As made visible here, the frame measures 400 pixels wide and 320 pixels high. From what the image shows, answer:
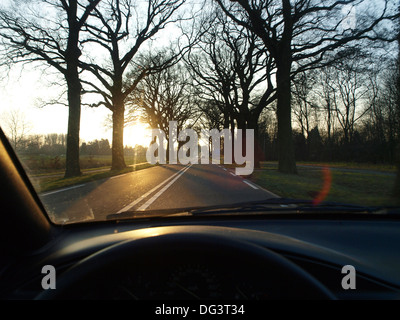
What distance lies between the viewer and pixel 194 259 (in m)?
1.29

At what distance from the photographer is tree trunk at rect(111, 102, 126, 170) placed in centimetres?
2067

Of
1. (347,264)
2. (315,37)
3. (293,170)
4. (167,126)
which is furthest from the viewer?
(167,126)

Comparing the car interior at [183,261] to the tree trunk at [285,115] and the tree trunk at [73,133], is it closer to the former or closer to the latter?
the tree trunk at [73,133]

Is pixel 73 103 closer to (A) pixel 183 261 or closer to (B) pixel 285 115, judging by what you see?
(B) pixel 285 115

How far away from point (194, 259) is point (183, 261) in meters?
0.06

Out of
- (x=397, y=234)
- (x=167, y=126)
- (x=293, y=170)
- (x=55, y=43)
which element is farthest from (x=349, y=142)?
(x=397, y=234)

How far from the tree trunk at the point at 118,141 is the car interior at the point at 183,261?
19163 millimetres

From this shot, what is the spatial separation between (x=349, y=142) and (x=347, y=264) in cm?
Result: 5014

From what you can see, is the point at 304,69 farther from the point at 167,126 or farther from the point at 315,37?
the point at 167,126

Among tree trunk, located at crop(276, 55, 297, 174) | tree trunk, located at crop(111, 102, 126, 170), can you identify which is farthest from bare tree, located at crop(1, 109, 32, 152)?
tree trunk, located at crop(111, 102, 126, 170)

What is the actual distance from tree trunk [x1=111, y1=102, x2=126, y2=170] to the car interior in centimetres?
1916

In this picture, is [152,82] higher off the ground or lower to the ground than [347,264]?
higher
